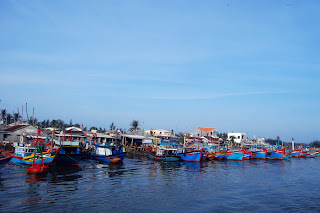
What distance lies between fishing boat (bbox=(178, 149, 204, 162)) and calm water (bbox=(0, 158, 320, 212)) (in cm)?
1509

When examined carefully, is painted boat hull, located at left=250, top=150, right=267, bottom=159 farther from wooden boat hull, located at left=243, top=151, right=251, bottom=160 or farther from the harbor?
the harbor

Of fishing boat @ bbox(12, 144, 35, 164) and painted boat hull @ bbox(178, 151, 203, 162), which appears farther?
painted boat hull @ bbox(178, 151, 203, 162)

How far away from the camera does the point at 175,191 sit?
2405 cm

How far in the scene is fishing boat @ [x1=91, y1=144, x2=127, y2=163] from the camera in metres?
42.0

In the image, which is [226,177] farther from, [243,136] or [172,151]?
[243,136]

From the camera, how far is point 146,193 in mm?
22766

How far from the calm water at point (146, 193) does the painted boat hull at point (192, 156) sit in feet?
49.5

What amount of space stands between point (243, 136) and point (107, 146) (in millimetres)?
70115

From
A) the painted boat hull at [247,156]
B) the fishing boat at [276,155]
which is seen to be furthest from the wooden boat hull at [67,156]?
the fishing boat at [276,155]

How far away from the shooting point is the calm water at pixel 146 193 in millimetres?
18781

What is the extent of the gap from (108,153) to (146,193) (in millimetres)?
21115

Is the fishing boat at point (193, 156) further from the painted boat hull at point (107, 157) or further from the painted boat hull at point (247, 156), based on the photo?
the painted boat hull at point (247, 156)

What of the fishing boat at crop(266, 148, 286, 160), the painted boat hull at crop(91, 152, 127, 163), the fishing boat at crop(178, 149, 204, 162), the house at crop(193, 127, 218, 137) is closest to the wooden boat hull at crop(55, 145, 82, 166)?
the painted boat hull at crop(91, 152, 127, 163)

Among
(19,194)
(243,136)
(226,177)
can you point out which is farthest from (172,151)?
(243,136)
